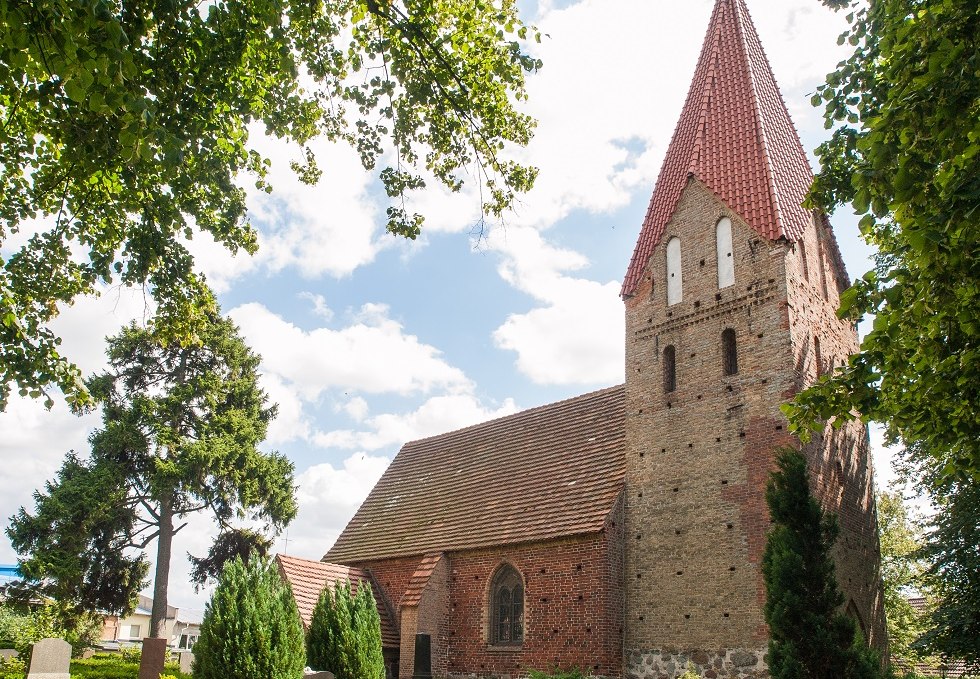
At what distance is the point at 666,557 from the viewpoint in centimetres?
1620

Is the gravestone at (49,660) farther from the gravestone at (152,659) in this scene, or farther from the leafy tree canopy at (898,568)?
the leafy tree canopy at (898,568)

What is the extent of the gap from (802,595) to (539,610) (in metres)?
6.32

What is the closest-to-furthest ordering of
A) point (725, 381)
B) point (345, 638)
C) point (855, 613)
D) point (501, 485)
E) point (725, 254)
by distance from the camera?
1. point (855, 613)
2. point (345, 638)
3. point (725, 381)
4. point (725, 254)
5. point (501, 485)

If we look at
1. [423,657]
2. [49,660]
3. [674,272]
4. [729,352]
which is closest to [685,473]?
[729,352]

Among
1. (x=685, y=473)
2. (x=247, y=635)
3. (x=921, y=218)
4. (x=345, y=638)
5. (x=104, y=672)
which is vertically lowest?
(x=104, y=672)

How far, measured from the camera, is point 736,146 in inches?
728

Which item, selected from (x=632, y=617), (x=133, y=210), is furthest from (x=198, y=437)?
(x=133, y=210)

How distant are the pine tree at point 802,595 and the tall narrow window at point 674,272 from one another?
523 centimetres

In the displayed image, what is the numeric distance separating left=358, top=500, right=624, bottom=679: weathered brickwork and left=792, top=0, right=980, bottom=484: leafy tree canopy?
8.25 metres

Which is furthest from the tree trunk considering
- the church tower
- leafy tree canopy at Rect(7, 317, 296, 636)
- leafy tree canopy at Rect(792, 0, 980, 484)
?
leafy tree canopy at Rect(792, 0, 980, 484)

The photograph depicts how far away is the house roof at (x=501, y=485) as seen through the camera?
1848 centimetres

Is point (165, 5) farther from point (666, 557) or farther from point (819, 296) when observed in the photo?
point (819, 296)

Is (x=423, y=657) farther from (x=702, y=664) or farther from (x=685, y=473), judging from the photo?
(x=685, y=473)

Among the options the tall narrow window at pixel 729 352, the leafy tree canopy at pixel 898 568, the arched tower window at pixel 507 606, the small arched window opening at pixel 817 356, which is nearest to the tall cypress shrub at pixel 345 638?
the arched tower window at pixel 507 606
